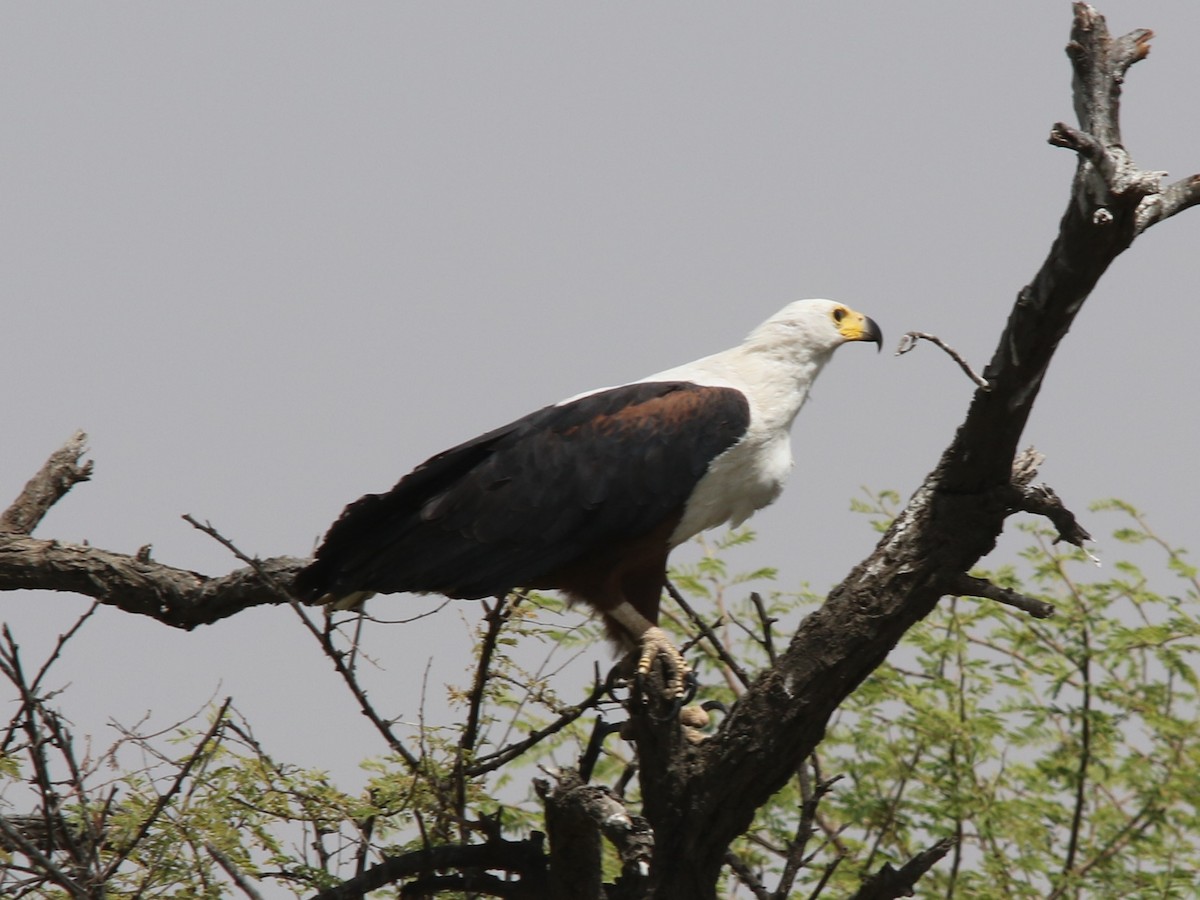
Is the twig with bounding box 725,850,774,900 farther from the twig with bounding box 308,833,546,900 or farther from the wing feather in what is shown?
the wing feather

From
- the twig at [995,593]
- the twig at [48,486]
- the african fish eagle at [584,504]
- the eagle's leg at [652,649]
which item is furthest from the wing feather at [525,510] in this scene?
the twig at [48,486]

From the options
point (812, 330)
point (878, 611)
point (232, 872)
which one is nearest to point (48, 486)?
point (232, 872)

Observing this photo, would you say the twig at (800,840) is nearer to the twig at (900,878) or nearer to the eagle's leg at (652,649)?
the twig at (900,878)

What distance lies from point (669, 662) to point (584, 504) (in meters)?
0.60

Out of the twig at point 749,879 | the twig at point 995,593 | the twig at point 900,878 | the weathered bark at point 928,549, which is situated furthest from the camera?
the twig at point 749,879

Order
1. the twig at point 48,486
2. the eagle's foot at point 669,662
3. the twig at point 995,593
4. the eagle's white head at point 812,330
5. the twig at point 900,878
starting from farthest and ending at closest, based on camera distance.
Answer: the twig at point 48,486, the eagle's white head at point 812,330, the eagle's foot at point 669,662, the twig at point 900,878, the twig at point 995,593

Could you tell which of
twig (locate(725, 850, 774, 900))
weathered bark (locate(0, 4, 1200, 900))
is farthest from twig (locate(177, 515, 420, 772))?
twig (locate(725, 850, 774, 900))

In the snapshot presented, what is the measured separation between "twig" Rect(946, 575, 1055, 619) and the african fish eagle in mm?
932

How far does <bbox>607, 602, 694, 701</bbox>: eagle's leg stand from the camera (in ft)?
14.8

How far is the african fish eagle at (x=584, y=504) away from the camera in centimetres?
460

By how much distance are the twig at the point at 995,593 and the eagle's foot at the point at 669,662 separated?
0.93m

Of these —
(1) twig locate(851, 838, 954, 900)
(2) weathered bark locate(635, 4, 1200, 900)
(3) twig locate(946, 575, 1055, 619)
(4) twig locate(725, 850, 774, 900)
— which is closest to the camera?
(2) weathered bark locate(635, 4, 1200, 900)

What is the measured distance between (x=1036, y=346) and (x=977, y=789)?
3.63 metres

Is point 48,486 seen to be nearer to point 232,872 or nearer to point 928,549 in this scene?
point 232,872
